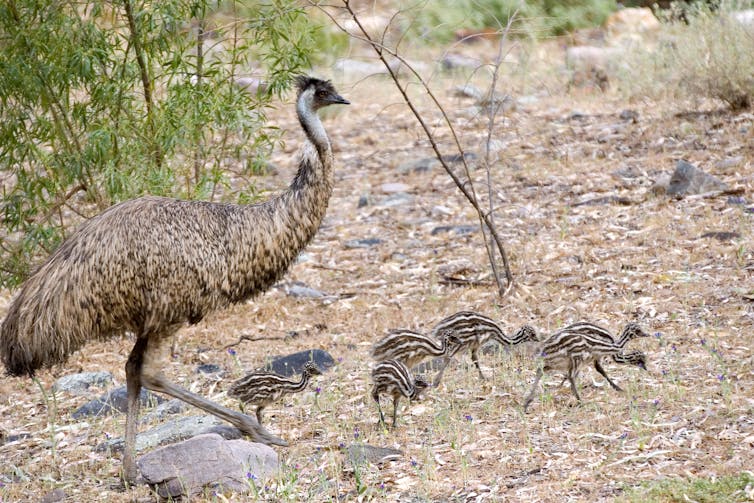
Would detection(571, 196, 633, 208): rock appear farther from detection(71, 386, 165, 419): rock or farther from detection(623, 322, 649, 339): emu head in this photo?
→ detection(71, 386, 165, 419): rock

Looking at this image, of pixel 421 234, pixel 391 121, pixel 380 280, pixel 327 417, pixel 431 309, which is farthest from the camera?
pixel 391 121

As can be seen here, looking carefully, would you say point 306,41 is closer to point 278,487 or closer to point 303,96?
point 303,96

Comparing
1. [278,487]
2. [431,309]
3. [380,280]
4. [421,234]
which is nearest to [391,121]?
[421,234]

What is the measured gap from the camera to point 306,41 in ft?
29.9

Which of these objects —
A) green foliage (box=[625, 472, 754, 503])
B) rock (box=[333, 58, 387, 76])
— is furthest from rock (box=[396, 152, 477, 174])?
green foliage (box=[625, 472, 754, 503])

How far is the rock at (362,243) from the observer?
11.9 metres

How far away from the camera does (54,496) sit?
6.65m

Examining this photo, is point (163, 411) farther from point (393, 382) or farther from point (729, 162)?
point (729, 162)

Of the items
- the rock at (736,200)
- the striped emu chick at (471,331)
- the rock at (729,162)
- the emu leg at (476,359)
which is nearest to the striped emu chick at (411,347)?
the striped emu chick at (471,331)

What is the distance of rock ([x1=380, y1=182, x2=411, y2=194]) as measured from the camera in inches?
531

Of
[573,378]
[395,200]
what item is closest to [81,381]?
[573,378]

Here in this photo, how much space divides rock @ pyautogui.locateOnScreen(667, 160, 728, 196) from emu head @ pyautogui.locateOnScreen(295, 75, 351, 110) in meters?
5.20

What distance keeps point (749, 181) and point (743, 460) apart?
6049 mm

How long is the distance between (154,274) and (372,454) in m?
1.67
